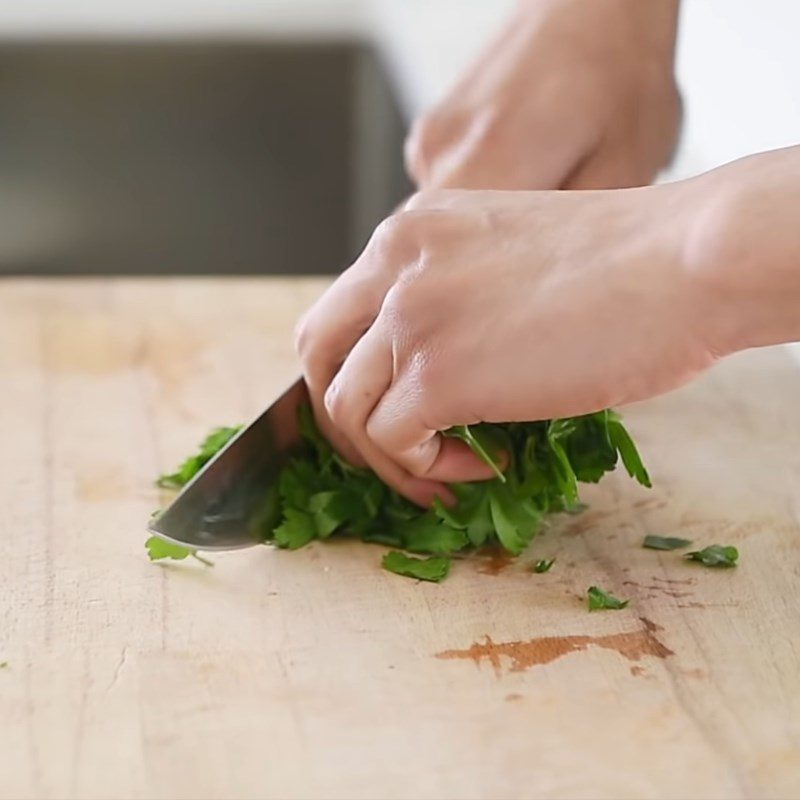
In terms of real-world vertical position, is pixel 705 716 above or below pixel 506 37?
below

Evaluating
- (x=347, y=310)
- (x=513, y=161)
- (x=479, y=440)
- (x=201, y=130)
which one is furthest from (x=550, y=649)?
(x=201, y=130)

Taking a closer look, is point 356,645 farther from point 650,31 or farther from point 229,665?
point 650,31

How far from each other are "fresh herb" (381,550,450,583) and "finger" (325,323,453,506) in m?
0.05

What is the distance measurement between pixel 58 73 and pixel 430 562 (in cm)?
166

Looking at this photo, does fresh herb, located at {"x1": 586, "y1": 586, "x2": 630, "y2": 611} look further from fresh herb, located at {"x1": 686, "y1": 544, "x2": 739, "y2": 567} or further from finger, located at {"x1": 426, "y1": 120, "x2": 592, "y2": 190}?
finger, located at {"x1": 426, "y1": 120, "x2": 592, "y2": 190}

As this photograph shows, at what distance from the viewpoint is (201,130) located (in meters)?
2.62

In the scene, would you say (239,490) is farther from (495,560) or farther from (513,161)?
(513,161)

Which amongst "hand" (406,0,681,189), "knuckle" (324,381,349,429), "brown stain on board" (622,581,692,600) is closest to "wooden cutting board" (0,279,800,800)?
"brown stain on board" (622,581,692,600)

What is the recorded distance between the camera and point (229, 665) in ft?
3.56

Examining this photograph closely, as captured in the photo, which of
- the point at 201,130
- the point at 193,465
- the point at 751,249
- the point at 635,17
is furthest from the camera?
the point at 201,130

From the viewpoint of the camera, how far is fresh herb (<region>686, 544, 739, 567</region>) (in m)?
1.22

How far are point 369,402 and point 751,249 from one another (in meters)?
0.33

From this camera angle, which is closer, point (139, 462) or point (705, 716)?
point (705, 716)

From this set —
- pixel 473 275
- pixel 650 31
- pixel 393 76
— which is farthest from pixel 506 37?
pixel 393 76
